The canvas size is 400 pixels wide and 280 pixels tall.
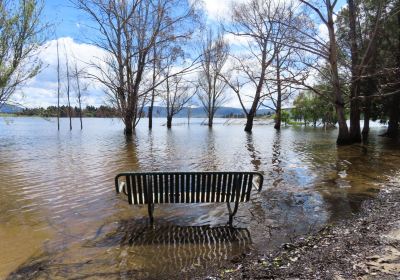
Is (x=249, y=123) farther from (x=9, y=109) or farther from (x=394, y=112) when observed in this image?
(x=9, y=109)

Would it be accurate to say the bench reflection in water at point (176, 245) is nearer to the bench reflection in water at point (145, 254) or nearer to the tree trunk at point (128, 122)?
the bench reflection in water at point (145, 254)

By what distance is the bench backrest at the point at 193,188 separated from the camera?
18.1ft

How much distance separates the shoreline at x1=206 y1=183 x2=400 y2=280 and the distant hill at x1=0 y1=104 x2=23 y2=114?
13.7 metres

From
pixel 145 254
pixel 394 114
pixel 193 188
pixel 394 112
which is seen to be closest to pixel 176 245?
pixel 145 254

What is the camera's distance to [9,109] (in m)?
15.3

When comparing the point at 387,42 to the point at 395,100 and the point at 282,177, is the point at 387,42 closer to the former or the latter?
the point at 395,100

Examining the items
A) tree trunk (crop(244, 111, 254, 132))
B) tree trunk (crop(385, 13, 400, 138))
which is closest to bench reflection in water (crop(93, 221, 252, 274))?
tree trunk (crop(385, 13, 400, 138))

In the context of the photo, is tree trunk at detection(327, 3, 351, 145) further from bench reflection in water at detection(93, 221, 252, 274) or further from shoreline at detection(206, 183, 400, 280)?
bench reflection in water at detection(93, 221, 252, 274)

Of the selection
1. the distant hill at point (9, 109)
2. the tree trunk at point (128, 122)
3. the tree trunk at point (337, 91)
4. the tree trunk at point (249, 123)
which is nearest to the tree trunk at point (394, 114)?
the tree trunk at point (337, 91)

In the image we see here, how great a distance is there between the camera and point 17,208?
6977 mm

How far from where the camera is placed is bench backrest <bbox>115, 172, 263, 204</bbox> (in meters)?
5.51

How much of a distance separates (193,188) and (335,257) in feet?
7.77

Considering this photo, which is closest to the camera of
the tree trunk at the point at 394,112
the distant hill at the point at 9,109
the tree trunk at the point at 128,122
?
the distant hill at the point at 9,109

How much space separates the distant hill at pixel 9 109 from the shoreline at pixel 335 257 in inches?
539
